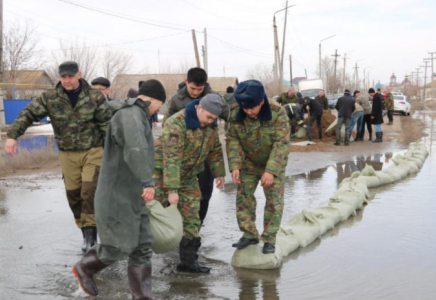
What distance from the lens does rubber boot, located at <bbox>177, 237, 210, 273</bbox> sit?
491 cm

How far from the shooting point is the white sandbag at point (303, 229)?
570cm

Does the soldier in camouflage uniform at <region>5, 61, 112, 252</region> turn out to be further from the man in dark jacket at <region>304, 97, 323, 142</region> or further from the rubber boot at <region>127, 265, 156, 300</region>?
the man in dark jacket at <region>304, 97, 323, 142</region>

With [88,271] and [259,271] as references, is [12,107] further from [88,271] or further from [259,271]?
[88,271]

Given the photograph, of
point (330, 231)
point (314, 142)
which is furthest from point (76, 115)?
point (314, 142)

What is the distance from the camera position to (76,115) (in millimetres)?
5504

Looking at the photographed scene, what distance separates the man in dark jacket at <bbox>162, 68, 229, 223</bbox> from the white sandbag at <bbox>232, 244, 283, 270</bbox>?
2.66 ft

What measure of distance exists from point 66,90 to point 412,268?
3.32m

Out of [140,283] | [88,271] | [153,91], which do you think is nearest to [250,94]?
[153,91]

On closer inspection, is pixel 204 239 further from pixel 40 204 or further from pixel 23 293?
pixel 40 204

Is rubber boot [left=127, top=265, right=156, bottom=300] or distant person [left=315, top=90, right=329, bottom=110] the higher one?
distant person [left=315, top=90, right=329, bottom=110]

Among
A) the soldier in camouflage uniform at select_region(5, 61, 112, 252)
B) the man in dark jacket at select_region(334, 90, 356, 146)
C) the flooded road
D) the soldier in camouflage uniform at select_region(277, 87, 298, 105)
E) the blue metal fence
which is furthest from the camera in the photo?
the blue metal fence

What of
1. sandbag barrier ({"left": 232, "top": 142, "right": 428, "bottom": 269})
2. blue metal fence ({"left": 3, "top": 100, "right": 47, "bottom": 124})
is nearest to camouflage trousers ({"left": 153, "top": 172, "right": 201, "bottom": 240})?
sandbag barrier ({"left": 232, "top": 142, "right": 428, "bottom": 269})

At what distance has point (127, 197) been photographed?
13.2ft

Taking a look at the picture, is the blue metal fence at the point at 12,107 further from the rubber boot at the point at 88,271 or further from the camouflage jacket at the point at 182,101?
the rubber boot at the point at 88,271
